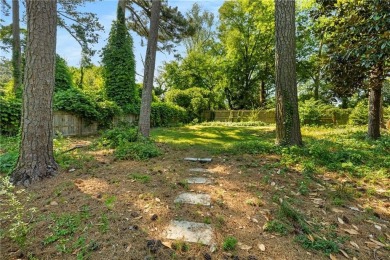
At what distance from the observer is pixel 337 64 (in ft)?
13.4

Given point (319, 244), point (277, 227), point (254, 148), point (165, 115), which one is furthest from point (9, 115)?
point (319, 244)

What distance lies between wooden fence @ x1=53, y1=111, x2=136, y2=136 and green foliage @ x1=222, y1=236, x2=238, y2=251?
7.14 m

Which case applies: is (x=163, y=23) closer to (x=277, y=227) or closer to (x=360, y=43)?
(x=360, y=43)

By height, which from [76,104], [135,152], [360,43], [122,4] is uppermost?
[122,4]

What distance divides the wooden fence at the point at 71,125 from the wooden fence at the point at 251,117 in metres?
10.4

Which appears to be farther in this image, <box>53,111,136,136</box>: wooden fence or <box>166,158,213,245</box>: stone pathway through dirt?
<box>53,111,136,136</box>: wooden fence

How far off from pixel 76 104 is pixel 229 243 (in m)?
7.83

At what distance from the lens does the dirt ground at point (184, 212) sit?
186cm

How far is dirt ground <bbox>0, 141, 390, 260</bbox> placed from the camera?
1.86 metres

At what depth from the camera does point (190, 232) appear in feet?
6.77

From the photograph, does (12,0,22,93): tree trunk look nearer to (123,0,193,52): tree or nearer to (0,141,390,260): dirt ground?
(123,0,193,52): tree

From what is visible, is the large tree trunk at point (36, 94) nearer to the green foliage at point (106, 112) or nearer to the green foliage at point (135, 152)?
the green foliage at point (135, 152)

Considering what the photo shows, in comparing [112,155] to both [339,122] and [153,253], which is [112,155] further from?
[339,122]

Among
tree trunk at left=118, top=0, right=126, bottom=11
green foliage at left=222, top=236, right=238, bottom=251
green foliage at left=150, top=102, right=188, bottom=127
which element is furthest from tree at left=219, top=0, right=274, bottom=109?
green foliage at left=222, top=236, right=238, bottom=251
